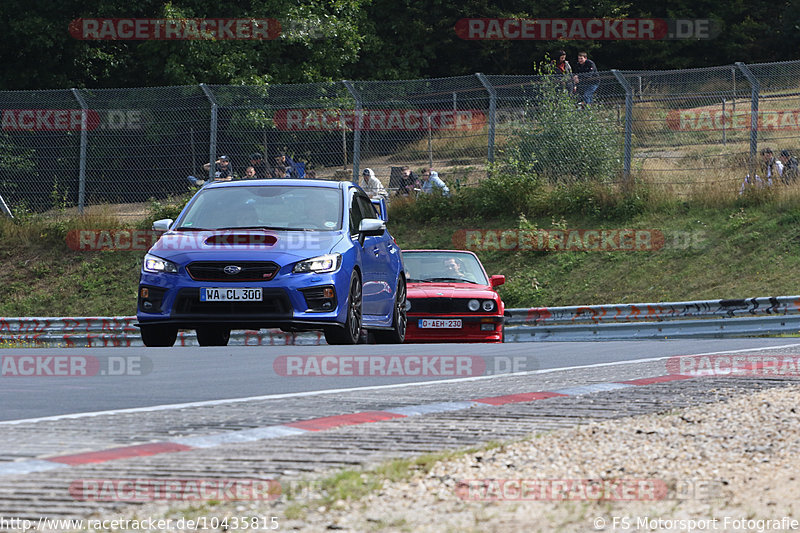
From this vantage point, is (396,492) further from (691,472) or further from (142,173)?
(142,173)

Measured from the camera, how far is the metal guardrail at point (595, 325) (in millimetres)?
16938

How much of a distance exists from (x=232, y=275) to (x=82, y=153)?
A: 1491 cm

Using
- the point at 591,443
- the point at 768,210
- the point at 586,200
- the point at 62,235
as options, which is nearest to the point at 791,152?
the point at 768,210

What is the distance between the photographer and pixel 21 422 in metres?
6.36

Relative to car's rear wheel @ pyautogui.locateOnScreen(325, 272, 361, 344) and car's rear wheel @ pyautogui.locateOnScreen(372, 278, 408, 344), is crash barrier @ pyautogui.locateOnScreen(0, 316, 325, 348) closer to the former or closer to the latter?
car's rear wheel @ pyautogui.locateOnScreen(372, 278, 408, 344)

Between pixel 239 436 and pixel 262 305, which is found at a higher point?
pixel 262 305

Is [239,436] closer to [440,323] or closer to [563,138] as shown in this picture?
[440,323]

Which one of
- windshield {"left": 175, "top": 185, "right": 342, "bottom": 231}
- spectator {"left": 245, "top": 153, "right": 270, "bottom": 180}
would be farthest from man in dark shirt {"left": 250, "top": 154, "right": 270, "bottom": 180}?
windshield {"left": 175, "top": 185, "right": 342, "bottom": 231}

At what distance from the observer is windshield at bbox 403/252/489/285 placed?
55.3 ft

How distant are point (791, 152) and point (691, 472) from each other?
18.8 m

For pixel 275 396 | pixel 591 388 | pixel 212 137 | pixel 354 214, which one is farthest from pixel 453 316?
pixel 212 137

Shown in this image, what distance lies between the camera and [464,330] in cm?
1577

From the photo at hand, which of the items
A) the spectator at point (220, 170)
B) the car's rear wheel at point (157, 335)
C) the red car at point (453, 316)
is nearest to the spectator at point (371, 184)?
the spectator at point (220, 170)

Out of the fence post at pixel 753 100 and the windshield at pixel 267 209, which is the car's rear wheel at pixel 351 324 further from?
the fence post at pixel 753 100
